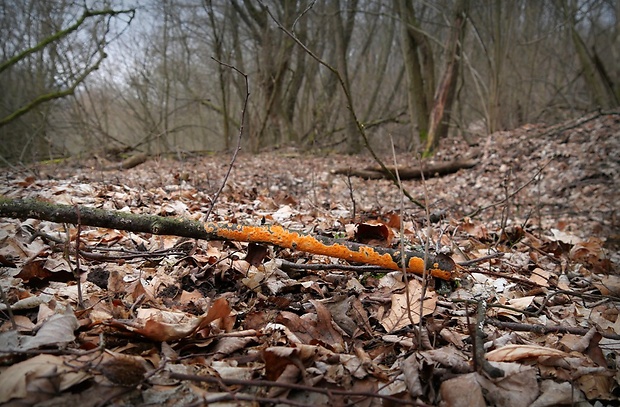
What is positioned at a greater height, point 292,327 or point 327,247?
point 327,247

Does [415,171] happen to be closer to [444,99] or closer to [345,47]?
[444,99]

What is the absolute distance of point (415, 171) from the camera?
9.55 meters

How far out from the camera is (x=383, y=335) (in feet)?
5.63

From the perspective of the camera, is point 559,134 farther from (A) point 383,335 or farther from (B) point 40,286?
(B) point 40,286

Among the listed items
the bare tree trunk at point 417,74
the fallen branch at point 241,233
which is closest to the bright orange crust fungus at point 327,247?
the fallen branch at point 241,233

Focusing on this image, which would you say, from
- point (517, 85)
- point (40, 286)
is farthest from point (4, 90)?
point (517, 85)

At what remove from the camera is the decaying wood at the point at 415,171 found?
9461 mm

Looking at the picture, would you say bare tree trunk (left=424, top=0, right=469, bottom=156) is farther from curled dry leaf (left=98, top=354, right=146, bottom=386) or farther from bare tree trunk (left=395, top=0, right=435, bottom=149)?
curled dry leaf (left=98, top=354, right=146, bottom=386)

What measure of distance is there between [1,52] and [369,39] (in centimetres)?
1341

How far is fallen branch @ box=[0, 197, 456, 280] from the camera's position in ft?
6.36

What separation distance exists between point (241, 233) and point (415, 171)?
8157 millimetres

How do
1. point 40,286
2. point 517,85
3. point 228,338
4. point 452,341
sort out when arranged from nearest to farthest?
point 228,338, point 452,341, point 40,286, point 517,85

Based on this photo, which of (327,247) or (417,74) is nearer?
(327,247)

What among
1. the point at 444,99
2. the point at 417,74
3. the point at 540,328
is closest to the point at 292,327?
the point at 540,328
